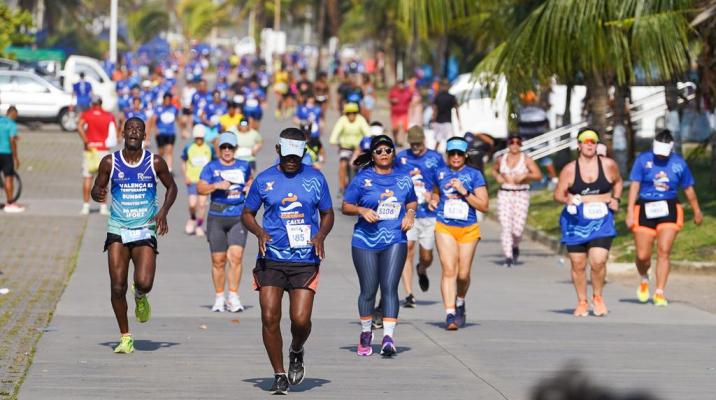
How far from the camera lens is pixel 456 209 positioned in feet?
41.0

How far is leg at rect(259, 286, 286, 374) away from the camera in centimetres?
893

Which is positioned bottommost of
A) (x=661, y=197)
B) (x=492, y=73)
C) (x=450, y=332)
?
(x=450, y=332)

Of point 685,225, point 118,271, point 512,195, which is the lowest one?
point 685,225

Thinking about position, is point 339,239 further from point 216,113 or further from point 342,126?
point 216,113

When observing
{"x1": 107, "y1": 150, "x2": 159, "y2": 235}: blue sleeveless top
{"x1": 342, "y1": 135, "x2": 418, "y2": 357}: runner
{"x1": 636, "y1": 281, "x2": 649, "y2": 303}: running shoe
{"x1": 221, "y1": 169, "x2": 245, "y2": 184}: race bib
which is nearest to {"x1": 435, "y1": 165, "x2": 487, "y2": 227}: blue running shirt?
{"x1": 342, "y1": 135, "x2": 418, "y2": 357}: runner

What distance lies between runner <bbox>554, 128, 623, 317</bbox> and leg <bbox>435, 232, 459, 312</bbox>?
1556mm

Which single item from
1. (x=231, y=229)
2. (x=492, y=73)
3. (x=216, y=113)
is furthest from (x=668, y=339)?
(x=216, y=113)

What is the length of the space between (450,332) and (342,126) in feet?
39.3

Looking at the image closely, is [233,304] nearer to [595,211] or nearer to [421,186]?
[421,186]

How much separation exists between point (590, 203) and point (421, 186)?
1601mm

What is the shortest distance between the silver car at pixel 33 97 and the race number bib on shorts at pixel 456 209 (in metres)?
29.3

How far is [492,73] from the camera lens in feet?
68.4

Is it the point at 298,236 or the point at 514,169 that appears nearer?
the point at 298,236

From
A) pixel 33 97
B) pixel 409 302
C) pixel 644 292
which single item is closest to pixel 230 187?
pixel 409 302
